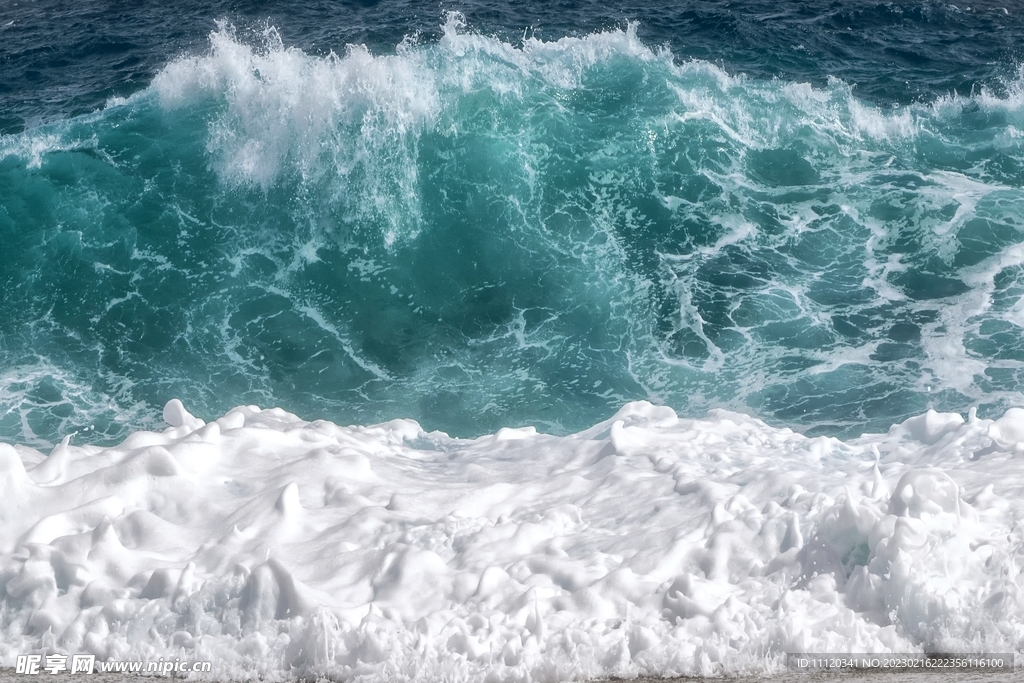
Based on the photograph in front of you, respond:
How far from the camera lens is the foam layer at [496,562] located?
6.15 metres

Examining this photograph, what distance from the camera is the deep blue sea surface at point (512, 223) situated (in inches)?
517

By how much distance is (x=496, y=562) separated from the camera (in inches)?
273

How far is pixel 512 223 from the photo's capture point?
52.4 feet

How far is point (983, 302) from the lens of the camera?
45.2ft

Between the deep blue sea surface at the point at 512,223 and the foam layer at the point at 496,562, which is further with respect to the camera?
the deep blue sea surface at the point at 512,223

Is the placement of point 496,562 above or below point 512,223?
above

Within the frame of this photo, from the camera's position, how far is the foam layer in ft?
20.2

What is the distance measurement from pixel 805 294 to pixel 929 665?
880 centimetres

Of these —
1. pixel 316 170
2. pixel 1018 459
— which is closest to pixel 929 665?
pixel 1018 459

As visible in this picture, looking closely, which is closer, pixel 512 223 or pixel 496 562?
pixel 496 562

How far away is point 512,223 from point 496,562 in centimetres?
968

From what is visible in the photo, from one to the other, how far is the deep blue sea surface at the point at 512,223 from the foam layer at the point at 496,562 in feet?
15.5

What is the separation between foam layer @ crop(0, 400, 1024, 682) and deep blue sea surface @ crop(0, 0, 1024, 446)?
471 centimetres

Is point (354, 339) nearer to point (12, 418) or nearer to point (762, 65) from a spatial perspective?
point (12, 418)
